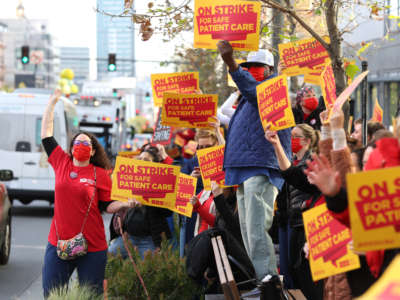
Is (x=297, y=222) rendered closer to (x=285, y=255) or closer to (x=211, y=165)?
(x=285, y=255)

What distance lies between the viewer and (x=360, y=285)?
167 inches

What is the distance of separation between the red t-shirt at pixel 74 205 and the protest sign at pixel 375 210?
3.67 m

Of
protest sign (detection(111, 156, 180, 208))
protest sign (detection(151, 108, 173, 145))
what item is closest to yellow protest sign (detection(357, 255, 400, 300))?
protest sign (detection(111, 156, 180, 208))

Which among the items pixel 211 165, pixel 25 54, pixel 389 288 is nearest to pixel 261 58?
pixel 211 165

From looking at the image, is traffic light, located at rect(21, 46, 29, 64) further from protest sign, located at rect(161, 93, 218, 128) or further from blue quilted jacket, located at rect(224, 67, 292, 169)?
blue quilted jacket, located at rect(224, 67, 292, 169)

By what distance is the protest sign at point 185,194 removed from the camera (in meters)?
7.46

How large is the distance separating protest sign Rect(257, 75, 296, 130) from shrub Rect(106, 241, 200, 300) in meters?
1.85

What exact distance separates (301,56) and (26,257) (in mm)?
6216

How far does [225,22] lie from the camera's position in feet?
20.7

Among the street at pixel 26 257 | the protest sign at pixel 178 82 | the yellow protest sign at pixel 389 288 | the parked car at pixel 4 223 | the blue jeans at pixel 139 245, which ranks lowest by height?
the street at pixel 26 257

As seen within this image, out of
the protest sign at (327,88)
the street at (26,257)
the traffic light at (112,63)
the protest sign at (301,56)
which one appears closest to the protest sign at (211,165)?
the protest sign at (301,56)

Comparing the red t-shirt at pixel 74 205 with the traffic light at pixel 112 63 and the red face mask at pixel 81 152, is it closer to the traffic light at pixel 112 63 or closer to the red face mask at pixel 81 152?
the red face mask at pixel 81 152

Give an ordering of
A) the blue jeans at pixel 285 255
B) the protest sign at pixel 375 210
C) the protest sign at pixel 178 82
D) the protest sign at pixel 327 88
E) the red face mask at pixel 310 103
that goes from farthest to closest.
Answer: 1. the protest sign at pixel 178 82
2. the red face mask at pixel 310 103
3. the blue jeans at pixel 285 255
4. the protest sign at pixel 327 88
5. the protest sign at pixel 375 210

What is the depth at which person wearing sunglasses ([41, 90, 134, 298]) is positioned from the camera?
624 cm
